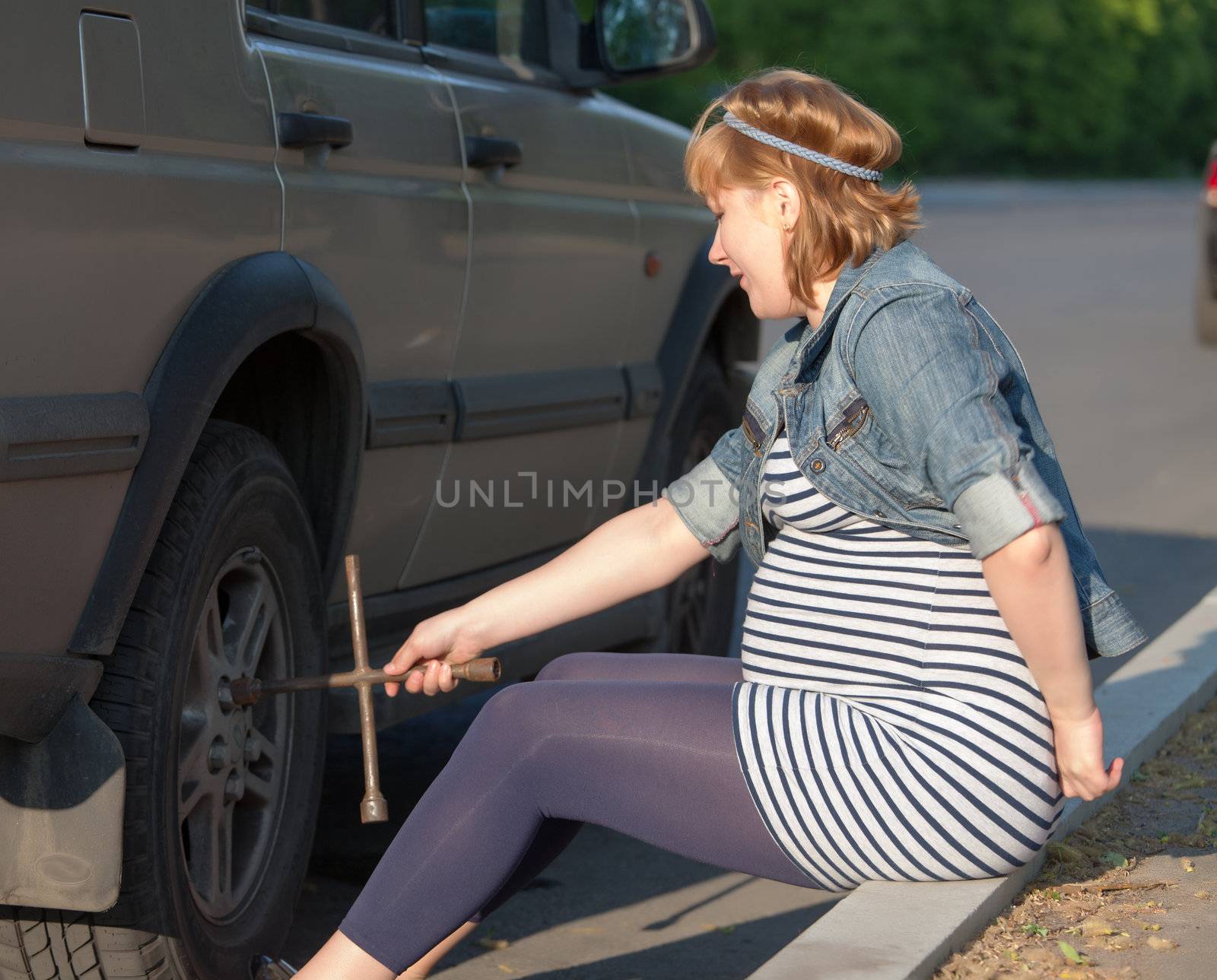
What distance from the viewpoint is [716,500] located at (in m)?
2.85

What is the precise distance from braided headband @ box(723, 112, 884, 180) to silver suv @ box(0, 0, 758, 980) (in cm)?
85

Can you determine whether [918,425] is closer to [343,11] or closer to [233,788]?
[233,788]

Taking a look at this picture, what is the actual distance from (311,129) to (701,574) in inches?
88.7

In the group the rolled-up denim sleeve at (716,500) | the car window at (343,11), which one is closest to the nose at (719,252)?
the rolled-up denim sleeve at (716,500)

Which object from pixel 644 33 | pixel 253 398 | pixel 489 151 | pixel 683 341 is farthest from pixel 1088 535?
pixel 253 398

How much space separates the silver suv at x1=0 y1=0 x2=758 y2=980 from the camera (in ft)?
8.27

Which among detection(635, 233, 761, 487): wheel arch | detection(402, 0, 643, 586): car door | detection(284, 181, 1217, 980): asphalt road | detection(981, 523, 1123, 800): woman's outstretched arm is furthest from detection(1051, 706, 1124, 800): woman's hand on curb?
detection(635, 233, 761, 487): wheel arch

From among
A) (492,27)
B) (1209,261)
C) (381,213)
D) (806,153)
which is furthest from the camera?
(1209,261)

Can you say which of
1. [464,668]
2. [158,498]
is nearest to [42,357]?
[158,498]

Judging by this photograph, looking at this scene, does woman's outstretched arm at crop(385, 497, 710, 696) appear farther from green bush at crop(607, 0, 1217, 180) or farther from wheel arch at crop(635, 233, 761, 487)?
green bush at crop(607, 0, 1217, 180)

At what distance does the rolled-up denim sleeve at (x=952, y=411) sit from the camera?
2.24 m

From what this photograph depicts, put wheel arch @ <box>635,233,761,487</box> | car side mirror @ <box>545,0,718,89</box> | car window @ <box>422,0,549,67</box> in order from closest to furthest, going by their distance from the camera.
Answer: car window @ <box>422,0,549,67</box>, car side mirror @ <box>545,0,718,89</box>, wheel arch @ <box>635,233,761,487</box>

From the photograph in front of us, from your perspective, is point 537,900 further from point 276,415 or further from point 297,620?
point 276,415

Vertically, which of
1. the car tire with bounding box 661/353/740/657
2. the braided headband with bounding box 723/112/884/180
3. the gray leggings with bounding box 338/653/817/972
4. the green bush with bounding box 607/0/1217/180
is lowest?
the green bush with bounding box 607/0/1217/180
